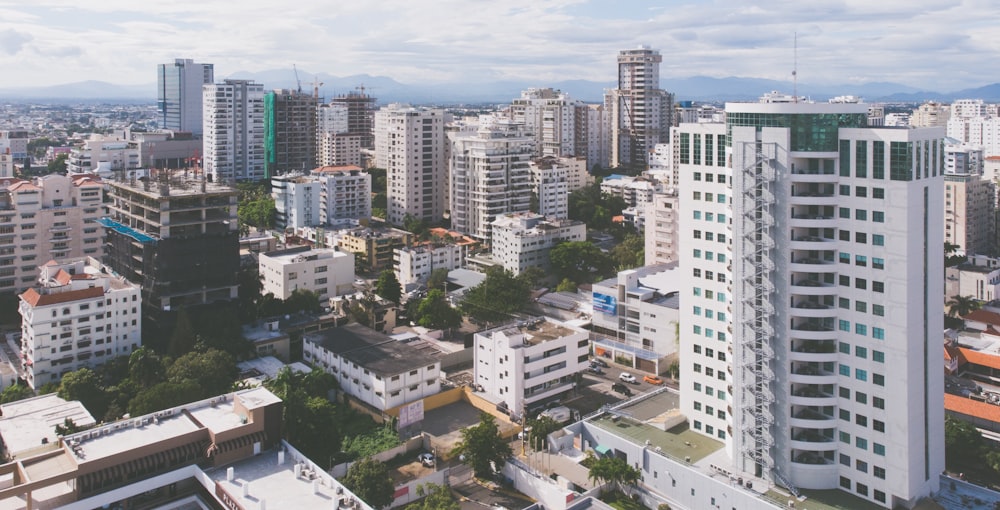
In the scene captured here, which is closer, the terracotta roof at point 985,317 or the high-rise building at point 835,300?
the high-rise building at point 835,300

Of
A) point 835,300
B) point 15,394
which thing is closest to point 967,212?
point 835,300

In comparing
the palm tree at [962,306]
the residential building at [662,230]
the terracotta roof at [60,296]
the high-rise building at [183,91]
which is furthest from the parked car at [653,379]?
the high-rise building at [183,91]

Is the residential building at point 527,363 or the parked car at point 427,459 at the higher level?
the residential building at point 527,363

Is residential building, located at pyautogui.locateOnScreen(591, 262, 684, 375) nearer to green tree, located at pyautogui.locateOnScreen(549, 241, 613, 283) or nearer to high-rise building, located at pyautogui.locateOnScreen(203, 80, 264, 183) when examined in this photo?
green tree, located at pyautogui.locateOnScreen(549, 241, 613, 283)

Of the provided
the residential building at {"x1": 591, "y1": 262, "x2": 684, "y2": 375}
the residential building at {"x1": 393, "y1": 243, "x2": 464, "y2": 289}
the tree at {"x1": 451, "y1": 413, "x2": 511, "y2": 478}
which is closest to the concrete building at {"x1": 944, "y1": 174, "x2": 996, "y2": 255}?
the residential building at {"x1": 591, "y1": 262, "x2": 684, "y2": 375}

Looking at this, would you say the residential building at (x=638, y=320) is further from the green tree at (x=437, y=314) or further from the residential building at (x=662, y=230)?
the green tree at (x=437, y=314)

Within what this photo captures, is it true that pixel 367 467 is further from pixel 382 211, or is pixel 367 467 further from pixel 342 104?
pixel 342 104

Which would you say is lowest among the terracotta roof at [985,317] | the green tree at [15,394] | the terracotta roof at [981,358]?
the green tree at [15,394]
